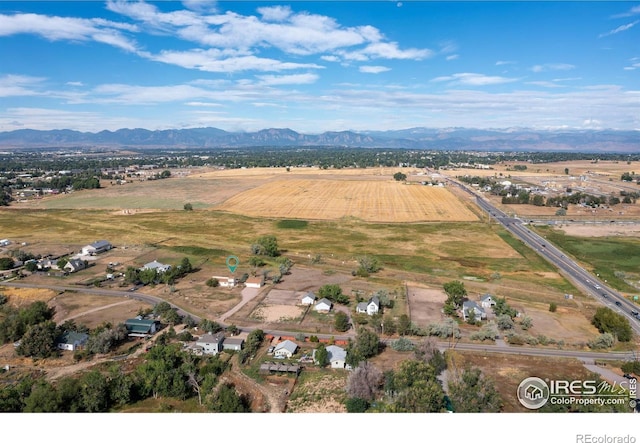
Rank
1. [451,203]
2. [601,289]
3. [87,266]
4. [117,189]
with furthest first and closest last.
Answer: [117,189] → [451,203] → [87,266] → [601,289]

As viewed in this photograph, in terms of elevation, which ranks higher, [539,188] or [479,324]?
[539,188]

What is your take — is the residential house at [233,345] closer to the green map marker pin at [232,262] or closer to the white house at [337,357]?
the white house at [337,357]

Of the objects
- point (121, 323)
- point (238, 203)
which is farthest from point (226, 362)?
point (238, 203)

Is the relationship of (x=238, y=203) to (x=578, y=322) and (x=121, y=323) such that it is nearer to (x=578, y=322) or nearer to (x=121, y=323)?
(x=121, y=323)

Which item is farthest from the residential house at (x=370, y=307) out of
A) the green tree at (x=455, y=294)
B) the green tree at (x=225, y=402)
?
the green tree at (x=225, y=402)

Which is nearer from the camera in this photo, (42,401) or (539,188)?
(42,401)

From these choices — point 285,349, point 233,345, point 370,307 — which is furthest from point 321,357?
point 370,307

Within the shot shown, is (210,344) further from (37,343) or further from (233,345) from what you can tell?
(37,343)
